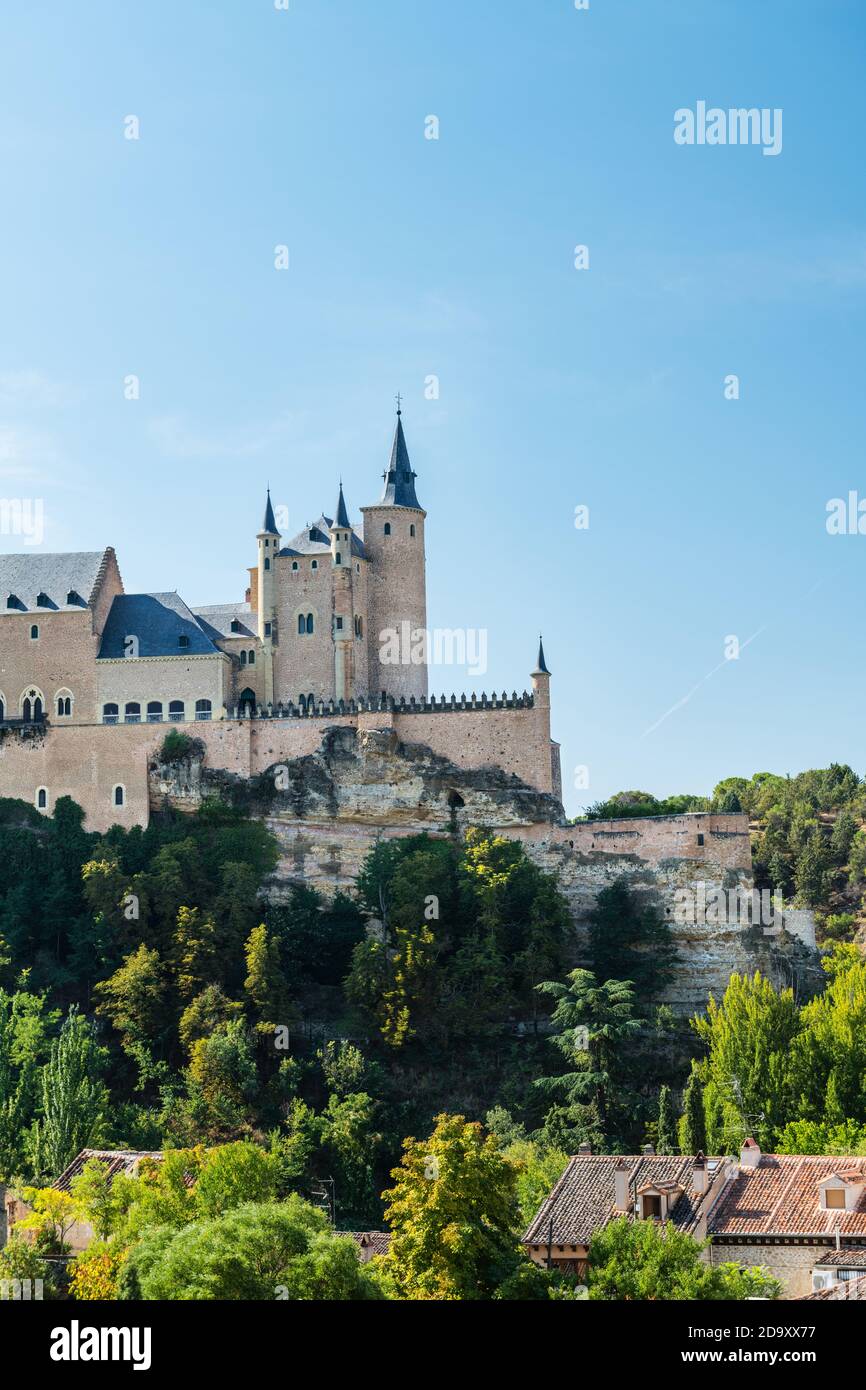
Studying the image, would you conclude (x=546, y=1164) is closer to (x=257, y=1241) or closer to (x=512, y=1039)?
(x=512, y=1039)

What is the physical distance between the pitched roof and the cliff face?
651 inches

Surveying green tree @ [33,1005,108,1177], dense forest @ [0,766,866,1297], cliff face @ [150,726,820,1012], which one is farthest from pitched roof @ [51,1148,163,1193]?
cliff face @ [150,726,820,1012]

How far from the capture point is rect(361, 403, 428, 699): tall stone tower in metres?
75.9

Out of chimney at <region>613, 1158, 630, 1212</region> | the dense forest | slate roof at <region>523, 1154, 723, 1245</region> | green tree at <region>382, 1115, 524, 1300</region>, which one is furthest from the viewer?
the dense forest

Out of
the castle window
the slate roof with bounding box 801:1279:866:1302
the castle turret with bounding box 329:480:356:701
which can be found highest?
the castle turret with bounding box 329:480:356:701

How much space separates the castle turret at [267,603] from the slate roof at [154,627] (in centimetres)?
186

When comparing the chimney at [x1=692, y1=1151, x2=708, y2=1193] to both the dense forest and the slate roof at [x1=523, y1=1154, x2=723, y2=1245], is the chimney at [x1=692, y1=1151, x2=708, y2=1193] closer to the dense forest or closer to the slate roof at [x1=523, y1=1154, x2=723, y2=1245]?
the slate roof at [x1=523, y1=1154, x2=723, y2=1245]

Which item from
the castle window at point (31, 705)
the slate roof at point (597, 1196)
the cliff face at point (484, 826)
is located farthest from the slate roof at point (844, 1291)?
the castle window at point (31, 705)

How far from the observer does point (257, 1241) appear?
4234 cm

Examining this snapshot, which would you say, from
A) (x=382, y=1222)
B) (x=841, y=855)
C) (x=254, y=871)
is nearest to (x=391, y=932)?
(x=254, y=871)

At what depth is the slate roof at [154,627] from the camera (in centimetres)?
7581

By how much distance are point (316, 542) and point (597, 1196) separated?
34.6m

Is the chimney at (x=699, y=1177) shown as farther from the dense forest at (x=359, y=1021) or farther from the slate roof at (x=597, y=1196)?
the dense forest at (x=359, y=1021)

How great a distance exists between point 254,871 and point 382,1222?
15997 mm
